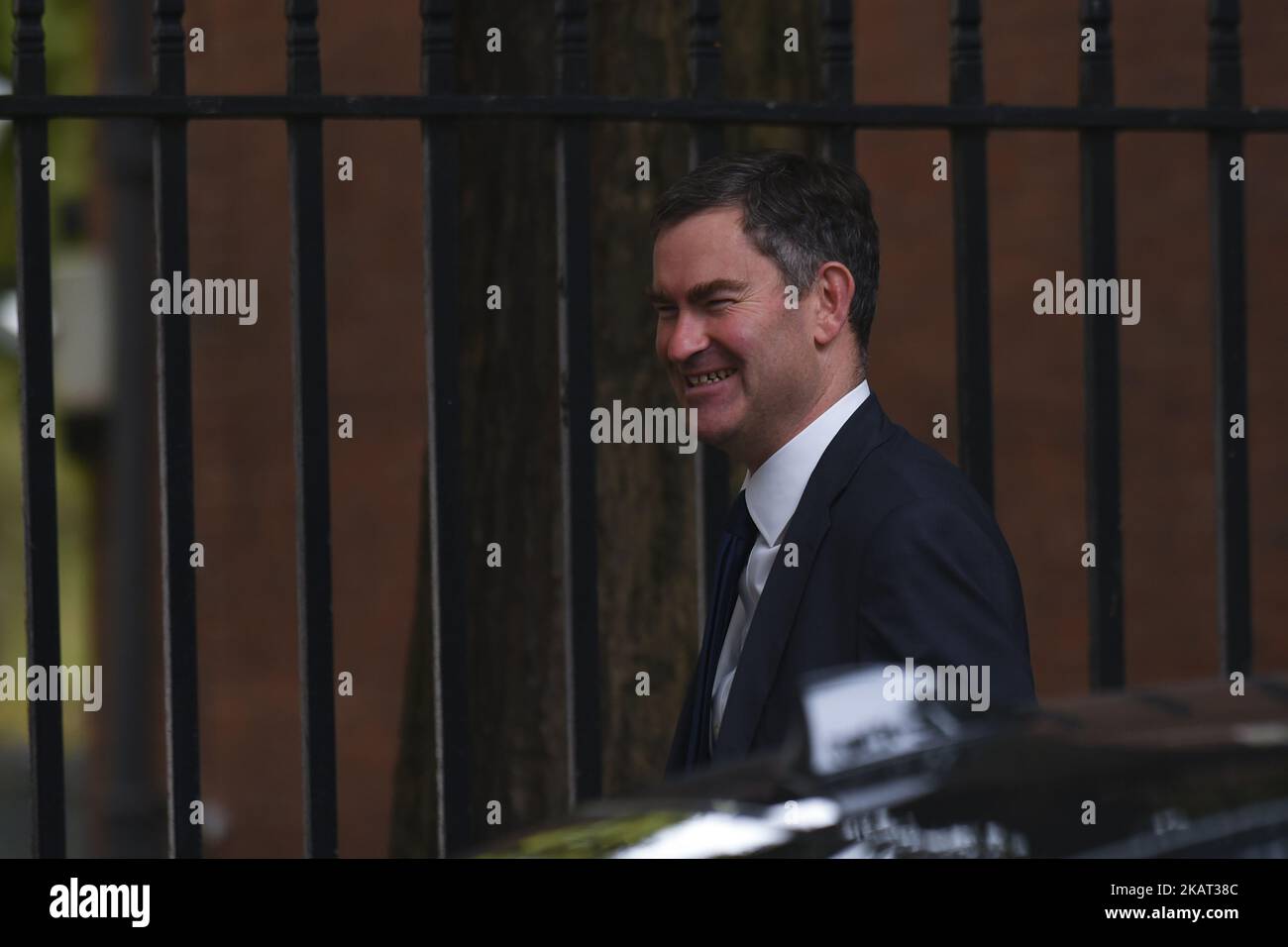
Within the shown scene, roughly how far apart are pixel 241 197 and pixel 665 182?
220 inches

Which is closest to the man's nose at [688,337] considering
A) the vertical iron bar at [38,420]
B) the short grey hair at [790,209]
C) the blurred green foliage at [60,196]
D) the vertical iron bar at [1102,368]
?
the short grey hair at [790,209]

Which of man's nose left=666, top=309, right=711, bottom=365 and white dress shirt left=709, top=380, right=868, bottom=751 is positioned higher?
man's nose left=666, top=309, right=711, bottom=365

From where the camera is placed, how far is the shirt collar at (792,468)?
2.62 meters

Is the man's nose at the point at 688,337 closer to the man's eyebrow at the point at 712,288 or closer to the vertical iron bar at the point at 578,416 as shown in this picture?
the man's eyebrow at the point at 712,288

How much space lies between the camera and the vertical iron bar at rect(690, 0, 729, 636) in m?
3.33

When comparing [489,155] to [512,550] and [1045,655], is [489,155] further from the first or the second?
[1045,655]

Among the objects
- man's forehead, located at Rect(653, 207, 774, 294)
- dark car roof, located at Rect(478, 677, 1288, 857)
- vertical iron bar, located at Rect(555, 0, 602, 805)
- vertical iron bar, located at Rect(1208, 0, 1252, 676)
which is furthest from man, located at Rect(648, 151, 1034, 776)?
vertical iron bar, located at Rect(1208, 0, 1252, 676)

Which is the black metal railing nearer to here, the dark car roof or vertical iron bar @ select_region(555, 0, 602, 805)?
vertical iron bar @ select_region(555, 0, 602, 805)

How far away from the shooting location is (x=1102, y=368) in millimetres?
3480

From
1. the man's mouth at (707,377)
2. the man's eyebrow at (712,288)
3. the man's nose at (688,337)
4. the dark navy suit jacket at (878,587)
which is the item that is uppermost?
the man's eyebrow at (712,288)

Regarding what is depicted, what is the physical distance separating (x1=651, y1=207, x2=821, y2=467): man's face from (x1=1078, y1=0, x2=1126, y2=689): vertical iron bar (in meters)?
1.00

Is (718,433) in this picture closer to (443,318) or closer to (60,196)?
(443,318)

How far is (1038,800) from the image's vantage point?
5.48 feet

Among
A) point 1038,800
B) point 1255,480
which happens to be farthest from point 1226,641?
point 1255,480
